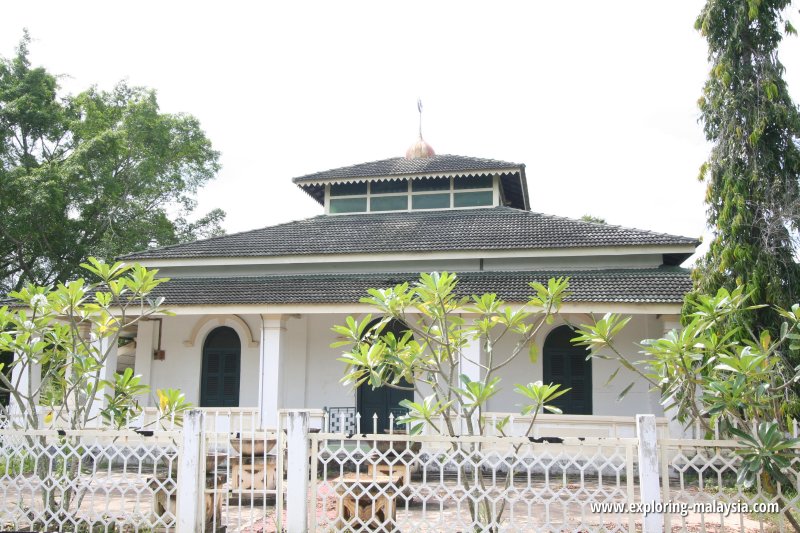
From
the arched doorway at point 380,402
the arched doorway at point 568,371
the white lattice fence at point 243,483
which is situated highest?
the arched doorway at point 568,371

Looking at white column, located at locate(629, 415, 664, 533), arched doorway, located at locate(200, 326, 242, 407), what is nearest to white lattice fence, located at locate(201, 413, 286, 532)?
arched doorway, located at locate(200, 326, 242, 407)

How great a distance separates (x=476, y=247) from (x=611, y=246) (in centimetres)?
269

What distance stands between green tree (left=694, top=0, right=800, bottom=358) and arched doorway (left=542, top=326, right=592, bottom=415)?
3.52m

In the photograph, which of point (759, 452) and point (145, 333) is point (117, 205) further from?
point (759, 452)

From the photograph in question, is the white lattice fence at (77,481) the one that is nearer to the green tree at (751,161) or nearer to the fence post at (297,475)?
the fence post at (297,475)

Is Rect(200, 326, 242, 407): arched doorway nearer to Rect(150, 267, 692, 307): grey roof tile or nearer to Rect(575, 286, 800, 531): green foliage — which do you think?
Rect(150, 267, 692, 307): grey roof tile

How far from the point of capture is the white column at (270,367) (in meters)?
12.6

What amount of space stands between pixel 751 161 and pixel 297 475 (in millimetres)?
7777

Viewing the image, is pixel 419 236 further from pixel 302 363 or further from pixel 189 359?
pixel 189 359

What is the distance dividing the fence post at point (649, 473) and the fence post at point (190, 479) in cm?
376

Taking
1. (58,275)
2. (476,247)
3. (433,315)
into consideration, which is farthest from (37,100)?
(433,315)

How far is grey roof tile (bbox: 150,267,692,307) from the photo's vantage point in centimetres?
1195

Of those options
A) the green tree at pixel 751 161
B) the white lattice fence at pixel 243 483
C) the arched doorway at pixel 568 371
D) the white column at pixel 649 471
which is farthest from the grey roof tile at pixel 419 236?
the white column at pixel 649 471

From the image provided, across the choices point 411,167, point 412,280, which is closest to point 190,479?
point 412,280
